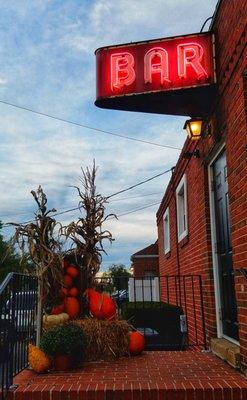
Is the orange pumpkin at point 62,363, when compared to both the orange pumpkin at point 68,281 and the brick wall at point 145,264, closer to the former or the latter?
the orange pumpkin at point 68,281

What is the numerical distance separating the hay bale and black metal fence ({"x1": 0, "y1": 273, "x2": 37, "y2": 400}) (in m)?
0.59

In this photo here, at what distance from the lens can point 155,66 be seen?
568 cm

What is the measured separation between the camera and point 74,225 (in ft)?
19.4

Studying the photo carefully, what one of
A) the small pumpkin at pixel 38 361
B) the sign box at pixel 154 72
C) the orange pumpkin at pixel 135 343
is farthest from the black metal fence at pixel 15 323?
the sign box at pixel 154 72

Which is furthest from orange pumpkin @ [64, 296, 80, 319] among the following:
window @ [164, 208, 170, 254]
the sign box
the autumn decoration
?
window @ [164, 208, 170, 254]

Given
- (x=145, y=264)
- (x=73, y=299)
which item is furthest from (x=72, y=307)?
(x=145, y=264)

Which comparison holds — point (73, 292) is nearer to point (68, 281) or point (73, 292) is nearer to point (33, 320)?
point (68, 281)

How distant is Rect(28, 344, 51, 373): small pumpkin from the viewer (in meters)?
4.74

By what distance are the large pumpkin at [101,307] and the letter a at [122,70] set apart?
2.57 m

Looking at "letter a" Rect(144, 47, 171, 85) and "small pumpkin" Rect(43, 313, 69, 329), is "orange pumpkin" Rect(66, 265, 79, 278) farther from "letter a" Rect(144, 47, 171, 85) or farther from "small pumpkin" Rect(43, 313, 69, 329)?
"letter a" Rect(144, 47, 171, 85)

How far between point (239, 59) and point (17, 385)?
3.62 meters

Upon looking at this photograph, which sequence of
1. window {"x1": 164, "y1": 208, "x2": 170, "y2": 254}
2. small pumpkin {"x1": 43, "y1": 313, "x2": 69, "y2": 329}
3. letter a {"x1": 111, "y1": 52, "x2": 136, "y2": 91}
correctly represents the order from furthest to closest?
1. window {"x1": 164, "y1": 208, "x2": 170, "y2": 254}
2. letter a {"x1": 111, "y1": 52, "x2": 136, "y2": 91}
3. small pumpkin {"x1": 43, "y1": 313, "x2": 69, "y2": 329}

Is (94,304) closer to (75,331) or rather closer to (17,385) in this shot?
(75,331)

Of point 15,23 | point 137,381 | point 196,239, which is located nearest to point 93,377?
point 137,381
